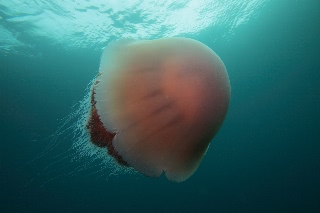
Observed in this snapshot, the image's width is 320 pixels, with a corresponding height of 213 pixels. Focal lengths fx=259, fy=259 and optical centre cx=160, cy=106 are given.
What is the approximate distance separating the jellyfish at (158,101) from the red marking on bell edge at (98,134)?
653mm

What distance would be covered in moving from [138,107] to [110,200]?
95.3ft

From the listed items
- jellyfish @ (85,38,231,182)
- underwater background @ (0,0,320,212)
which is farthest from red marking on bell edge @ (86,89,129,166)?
underwater background @ (0,0,320,212)

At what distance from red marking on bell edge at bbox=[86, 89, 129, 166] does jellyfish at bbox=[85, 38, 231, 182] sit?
2.14ft

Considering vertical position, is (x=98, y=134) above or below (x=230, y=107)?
above

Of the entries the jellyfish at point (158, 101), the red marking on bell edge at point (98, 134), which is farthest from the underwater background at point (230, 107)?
the jellyfish at point (158, 101)

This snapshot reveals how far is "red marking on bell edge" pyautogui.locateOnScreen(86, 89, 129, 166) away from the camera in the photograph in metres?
3.15

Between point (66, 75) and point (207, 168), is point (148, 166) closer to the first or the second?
point (66, 75)

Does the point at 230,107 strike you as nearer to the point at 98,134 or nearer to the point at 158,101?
the point at 98,134

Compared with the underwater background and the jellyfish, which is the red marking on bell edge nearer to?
the jellyfish

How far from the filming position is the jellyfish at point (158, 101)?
2457 millimetres

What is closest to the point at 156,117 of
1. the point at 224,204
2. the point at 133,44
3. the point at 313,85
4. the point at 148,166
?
the point at 148,166

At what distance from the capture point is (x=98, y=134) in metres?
3.28

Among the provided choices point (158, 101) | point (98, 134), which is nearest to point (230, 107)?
point (98, 134)

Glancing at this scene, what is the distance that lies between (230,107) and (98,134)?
1027 inches
